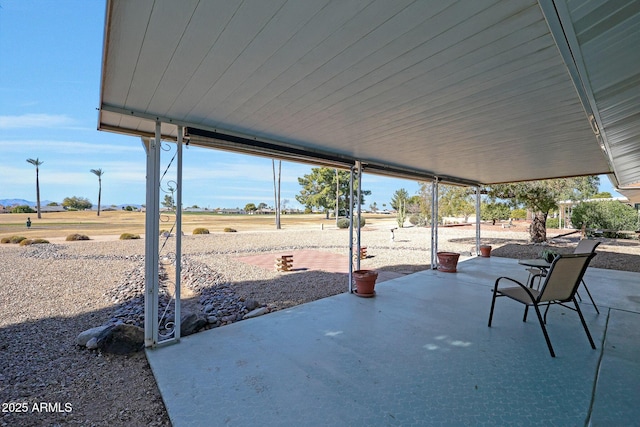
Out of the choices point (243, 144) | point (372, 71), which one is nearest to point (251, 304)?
point (243, 144)

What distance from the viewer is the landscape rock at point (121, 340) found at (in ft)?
9.31

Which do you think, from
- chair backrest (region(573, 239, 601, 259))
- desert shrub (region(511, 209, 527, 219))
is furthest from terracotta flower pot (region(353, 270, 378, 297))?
desert shrub (region(511, 209, 527, 219))

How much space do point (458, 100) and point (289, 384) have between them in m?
2.65

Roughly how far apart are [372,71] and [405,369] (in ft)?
7.54

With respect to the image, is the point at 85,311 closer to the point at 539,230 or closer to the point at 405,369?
the point at 405,369

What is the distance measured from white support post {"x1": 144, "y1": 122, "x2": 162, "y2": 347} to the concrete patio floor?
271 mm

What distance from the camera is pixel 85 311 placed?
14.0 feet

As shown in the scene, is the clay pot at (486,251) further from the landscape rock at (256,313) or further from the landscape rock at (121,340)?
the landscape rock at (121,340)

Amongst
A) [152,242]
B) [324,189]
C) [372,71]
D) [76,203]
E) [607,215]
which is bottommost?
[152,242]

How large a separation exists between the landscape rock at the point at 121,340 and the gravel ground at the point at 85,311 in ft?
0.26

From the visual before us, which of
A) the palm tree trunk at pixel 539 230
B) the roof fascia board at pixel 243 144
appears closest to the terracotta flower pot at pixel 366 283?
the roof fascia board at pixel 243 144

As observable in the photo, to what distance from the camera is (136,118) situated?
2695mm

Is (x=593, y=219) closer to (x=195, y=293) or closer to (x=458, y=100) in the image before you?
(x=458, y=100)

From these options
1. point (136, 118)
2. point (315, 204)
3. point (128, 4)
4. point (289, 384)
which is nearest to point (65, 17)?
point (136, 118)
